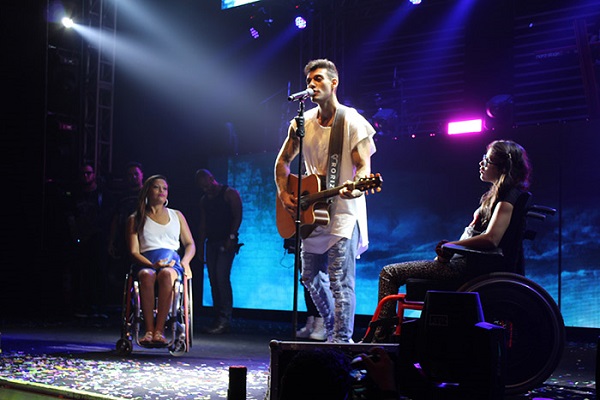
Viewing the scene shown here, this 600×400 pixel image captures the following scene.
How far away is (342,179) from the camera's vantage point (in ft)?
15.1

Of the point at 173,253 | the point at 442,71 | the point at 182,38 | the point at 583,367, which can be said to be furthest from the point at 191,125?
the point at 583,367

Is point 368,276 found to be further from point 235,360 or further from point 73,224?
point 73,224

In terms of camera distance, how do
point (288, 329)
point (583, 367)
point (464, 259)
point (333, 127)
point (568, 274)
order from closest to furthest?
1. point (464, 259)
2. point (333, 127)
3. point (583, 367)
4. point (568, 274)
5. point (288, 329)

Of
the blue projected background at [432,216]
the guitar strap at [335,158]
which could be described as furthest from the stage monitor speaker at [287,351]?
the blue projected background at [432,216]

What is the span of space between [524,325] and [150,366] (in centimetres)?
255

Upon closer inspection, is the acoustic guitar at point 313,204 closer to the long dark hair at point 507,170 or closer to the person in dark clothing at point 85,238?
the long dark hair at point 507,170

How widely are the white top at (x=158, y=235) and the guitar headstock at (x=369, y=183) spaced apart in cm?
212

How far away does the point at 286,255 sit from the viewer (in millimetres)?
8227

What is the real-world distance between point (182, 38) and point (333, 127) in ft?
22.1

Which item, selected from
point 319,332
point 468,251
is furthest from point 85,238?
point 468,251

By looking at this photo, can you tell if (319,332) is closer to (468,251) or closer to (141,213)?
(141,213)

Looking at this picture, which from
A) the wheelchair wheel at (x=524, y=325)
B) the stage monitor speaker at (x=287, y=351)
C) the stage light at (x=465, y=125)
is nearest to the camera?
the stage monitor speaker at (x=287, y=351)

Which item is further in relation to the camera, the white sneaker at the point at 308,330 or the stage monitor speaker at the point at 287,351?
the white sneaker at the point at 308,330

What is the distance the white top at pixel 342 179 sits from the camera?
4527mm
